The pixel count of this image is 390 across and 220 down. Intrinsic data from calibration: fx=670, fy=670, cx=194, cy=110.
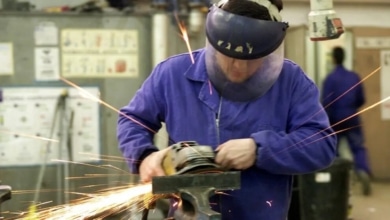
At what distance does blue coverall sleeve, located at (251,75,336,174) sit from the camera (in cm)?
204

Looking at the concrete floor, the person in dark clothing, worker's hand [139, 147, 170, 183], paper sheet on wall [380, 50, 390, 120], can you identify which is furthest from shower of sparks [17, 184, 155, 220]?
paper sheet on wall [380, 50, 390, 120]

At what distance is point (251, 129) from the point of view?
7.05 feet

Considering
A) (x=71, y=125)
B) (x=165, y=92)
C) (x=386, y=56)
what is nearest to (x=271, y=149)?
A: (x=165, y=92)

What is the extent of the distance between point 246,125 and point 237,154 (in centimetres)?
19

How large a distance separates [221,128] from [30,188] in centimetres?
350

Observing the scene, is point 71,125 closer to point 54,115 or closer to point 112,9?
point 54,115

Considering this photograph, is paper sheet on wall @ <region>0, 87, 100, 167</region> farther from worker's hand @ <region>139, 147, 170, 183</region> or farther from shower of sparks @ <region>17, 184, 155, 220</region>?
worker's hand @ <region>139, 147, 170, 183</region>

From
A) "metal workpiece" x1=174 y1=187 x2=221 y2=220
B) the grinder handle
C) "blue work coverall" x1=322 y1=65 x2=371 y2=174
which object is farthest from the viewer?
"blue work coverall" x1=322 y1=65 x2=371 y2=174

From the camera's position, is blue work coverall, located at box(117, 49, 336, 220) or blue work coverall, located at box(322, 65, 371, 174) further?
blue work coverall, located at box(322, 65, 371, 174)

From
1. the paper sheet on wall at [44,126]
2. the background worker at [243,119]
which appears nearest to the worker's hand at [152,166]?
the background worker at [243,119]

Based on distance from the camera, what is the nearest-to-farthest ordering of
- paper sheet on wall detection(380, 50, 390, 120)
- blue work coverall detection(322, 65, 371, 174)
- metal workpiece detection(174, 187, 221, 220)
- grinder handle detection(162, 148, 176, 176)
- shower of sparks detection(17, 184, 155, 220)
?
metal workpiece detection(174, 187, 221, 220), grinder handle detection(162, 148, 176, 176), shower of sparks detection(17, 184, 155, 220), blue work coverall detection(322, 65, 371, 174), paper sheet on wall detection(380, 50, 390, 120)

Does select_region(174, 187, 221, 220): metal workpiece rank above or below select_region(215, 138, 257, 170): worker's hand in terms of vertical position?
below

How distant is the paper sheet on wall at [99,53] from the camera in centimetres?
527

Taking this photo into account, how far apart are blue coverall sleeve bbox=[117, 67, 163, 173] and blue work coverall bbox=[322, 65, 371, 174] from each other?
3.95 meters
